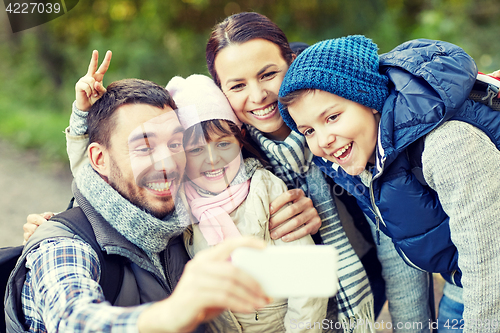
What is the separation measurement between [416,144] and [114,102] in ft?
3.80

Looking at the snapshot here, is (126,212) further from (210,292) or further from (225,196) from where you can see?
(210,292)

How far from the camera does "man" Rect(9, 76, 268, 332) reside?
1.27 m

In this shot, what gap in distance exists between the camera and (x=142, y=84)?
1.65 meters

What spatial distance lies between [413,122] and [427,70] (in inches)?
7.5

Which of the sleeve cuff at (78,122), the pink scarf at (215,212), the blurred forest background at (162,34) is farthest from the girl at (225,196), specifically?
the blurred forest background at (162,34)

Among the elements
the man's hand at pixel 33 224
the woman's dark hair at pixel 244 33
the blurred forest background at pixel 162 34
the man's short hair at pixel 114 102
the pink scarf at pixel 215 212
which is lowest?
the pink scarf at pixel 215 212

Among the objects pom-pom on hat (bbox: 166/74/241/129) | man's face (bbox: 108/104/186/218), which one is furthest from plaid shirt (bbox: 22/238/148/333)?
pom-pom on hat (bbox: 166/74/241/129)

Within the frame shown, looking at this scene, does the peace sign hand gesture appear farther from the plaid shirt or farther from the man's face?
the plaid shirt

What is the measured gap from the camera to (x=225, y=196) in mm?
1582

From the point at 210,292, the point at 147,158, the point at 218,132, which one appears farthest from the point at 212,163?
the point at 210,292

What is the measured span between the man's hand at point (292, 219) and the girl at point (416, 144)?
0.21m

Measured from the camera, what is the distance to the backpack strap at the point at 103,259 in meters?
1.39

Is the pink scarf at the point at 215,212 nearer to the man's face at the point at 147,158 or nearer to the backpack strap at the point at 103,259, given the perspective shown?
the man's face at the point at 147,158

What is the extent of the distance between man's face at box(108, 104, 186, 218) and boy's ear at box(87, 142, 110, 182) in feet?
0.09
